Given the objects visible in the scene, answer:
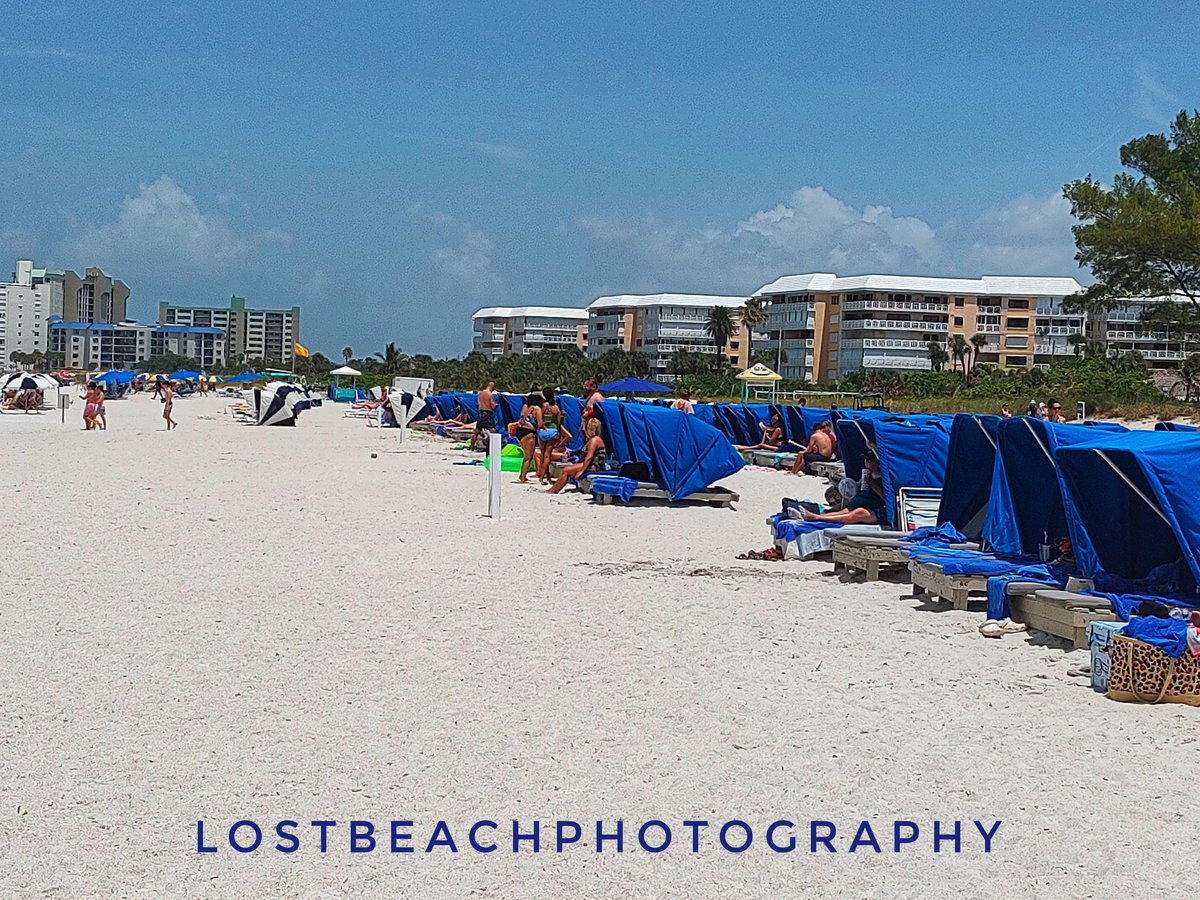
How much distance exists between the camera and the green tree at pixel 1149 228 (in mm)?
34219

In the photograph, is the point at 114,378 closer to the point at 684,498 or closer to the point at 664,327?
the point at 664,327

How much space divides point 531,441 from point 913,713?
14.5m

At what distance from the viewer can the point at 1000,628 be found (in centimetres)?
852

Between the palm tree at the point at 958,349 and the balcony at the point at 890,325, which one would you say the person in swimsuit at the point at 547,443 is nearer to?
the palm tree at the point at 958,349

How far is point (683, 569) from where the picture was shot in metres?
11.5

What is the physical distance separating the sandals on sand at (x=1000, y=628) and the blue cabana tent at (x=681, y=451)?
8543 mm

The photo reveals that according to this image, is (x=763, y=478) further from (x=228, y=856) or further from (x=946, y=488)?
(x=228, y=856)

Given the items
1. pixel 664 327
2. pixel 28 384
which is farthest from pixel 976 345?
pixel 28 384

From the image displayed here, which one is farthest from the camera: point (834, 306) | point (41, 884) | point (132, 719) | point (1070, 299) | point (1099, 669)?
point (834, 306)

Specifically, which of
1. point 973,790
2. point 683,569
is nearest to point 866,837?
point 973,790

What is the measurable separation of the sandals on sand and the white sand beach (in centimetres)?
18

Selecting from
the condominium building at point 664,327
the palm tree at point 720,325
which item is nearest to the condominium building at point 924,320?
the palm tree at point 720,325

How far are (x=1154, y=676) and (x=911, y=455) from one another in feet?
21.3

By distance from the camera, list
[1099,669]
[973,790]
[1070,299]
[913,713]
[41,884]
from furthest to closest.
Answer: [1070,299], [1099,669], [913,713], [973,790], [41,884]
